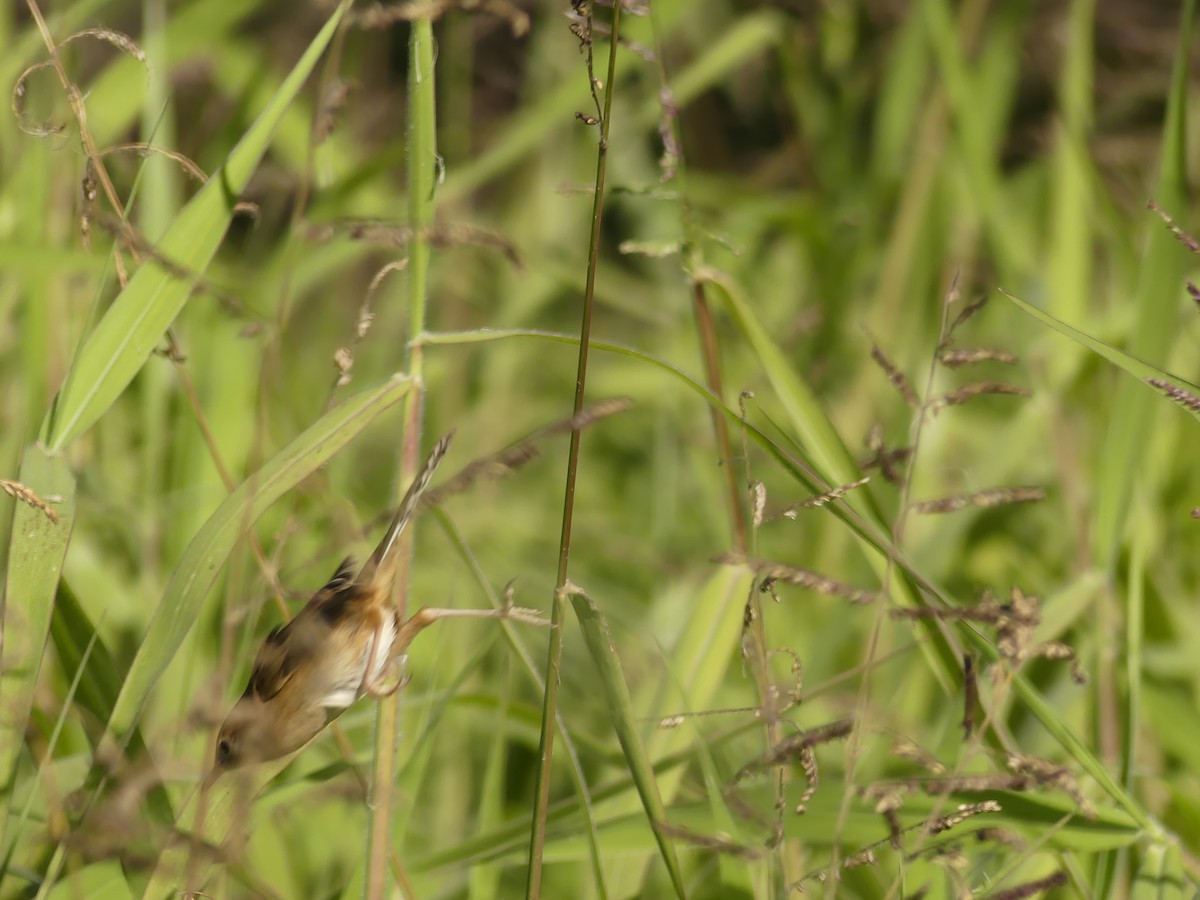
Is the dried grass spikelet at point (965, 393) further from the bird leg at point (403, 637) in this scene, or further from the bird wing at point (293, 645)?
the bird wing at point (293, 645)

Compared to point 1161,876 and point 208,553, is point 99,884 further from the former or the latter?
point 1161,876

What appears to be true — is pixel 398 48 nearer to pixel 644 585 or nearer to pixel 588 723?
pixel 644 585

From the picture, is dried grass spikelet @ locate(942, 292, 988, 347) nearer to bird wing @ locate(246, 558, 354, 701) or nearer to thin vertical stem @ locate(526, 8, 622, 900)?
thin vertical stem @ locate(526, 8, 622, 900)

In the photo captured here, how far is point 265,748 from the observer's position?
0.55m

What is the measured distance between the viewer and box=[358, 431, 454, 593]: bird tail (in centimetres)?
65

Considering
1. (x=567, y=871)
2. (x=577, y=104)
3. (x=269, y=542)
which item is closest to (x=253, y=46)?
(x=577, y=104)

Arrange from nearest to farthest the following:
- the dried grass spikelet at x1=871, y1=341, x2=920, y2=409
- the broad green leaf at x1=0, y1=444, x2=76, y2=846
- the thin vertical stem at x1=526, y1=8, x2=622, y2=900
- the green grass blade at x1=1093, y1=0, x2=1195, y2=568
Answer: the thin vertical stem at x1=526, y1=8, x2=622, y2=900
the broad green leaf at x1=0, y1=444, x2=76, y2=846
the dried grass spikelet at x1=871, y1=341, x2=920, y2=409
the green grass blade at x1=1093, y1=0, x2=1195, y2=568

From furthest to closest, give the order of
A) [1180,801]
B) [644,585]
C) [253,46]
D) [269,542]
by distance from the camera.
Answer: [253,46], [644,585], [269,542], [1180,801]

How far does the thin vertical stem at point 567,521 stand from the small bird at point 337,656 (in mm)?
32

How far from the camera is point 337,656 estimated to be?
679mm

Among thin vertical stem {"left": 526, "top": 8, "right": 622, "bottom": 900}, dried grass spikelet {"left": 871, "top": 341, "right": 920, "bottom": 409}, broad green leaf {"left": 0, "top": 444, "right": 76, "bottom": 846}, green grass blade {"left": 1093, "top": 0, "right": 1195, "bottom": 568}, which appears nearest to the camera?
thin vertical stem {"left": 526, "top": 8, "right": 622, "bottom": 900}

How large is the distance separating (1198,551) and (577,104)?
1061 mm

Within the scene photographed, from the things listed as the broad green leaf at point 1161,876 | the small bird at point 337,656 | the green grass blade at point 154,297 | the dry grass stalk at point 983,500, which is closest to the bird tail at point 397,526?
the small bird at point 337,656

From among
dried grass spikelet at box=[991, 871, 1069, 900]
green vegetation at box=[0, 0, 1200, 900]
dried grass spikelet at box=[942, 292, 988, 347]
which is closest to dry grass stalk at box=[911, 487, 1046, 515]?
green vegetation at box=[0, 0, 1200, 900]
